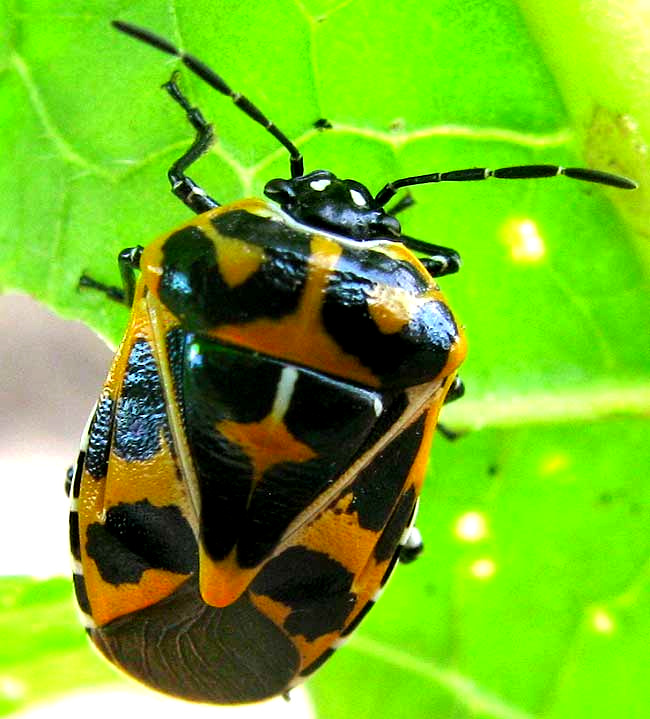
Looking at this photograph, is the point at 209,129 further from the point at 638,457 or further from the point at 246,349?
the point at 638,457

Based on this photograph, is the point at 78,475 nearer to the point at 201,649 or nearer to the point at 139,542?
the point at 139,542

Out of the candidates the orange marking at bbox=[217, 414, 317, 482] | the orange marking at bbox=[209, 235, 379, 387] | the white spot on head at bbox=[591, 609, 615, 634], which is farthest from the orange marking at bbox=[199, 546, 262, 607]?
the white spot on head at bbox=[591, 609, 615, 634]

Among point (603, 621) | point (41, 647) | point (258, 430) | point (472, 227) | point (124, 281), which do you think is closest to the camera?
point (258, 430)

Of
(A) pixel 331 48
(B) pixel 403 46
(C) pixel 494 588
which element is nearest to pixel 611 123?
(B) pixel 403 46

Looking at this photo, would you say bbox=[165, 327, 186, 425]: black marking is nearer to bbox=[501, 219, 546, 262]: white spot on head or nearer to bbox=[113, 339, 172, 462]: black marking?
bbox=[113, 339, 172, 462]: black marking

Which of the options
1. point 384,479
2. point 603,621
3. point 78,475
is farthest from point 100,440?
point 603,621

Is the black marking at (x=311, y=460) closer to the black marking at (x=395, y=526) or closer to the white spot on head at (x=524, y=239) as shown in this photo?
the black marking at (x=395, y=526)
